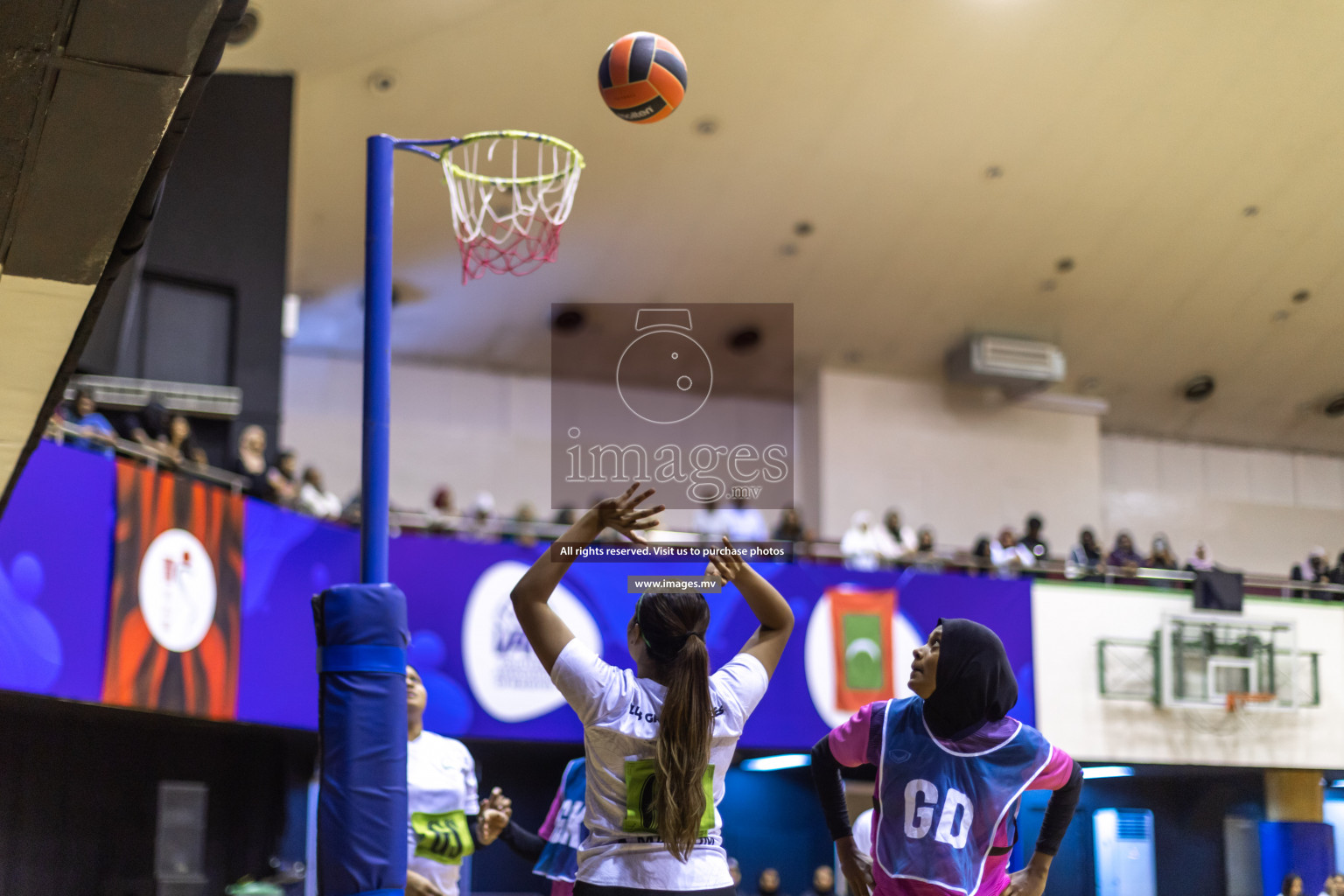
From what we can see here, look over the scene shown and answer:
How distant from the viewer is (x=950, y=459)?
69.3ft

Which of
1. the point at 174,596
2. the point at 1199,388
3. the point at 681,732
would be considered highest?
the point at 1199,388

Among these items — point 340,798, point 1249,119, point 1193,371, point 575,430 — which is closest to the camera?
point 340,798

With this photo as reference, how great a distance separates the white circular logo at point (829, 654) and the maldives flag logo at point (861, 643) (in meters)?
0.03

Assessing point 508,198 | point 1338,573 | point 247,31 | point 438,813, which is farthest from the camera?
point 1338,573

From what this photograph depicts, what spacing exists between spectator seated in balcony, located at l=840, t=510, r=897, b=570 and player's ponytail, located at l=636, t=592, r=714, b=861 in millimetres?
11980

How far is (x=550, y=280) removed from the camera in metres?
17.9

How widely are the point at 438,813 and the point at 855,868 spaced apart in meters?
2.05

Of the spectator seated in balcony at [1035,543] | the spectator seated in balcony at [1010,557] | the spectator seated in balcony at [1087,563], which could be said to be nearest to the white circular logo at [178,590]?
the spectator seated in balcony at [1010,557]

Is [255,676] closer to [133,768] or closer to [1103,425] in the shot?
[133,768]

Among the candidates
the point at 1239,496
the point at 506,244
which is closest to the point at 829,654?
the point at 506,244

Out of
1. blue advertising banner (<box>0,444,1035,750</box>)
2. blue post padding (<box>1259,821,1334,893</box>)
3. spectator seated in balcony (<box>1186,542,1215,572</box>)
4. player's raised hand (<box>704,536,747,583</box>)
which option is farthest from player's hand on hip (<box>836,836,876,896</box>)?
spectator seated in balcony (<box>1186,542,1215,572</box>)

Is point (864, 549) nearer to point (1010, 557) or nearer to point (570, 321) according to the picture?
point (1010, 557)

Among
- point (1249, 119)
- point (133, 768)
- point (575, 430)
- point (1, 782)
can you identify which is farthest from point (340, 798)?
point (1249, 119)

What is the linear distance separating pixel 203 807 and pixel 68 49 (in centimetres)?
1092
